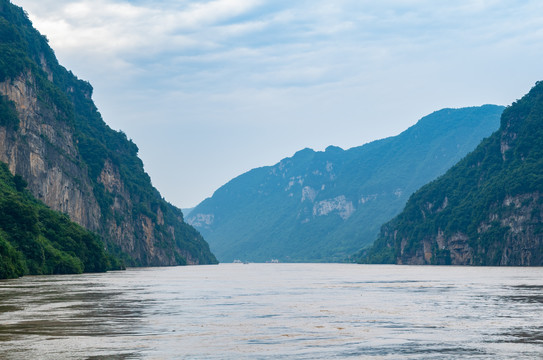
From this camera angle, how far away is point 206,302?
4422 cm

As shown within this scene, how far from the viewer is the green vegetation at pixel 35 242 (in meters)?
92.5

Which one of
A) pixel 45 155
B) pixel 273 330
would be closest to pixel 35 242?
pixel 45 155

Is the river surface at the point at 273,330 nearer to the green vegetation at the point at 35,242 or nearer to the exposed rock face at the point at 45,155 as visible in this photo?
the green vegetation at the point at 35,242

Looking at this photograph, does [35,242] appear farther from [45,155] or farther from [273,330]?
[273,330]

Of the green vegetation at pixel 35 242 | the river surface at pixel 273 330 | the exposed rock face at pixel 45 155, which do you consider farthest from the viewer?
the exposed rock face at pixel 45 155

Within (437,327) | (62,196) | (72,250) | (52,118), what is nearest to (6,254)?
(72,250)

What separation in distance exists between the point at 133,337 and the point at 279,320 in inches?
325

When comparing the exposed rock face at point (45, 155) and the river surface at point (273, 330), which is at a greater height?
the exposed rock face at point (45, 155)

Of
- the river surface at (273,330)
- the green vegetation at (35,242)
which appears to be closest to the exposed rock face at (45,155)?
the green vegetation at (35,242)

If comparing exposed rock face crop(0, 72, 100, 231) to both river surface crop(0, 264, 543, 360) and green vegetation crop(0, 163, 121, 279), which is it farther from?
river surface crop(0, 264, 543, 360)

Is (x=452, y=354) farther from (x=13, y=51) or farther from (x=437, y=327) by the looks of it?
(x=13, y=51)

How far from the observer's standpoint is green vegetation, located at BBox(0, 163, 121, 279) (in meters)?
92.5

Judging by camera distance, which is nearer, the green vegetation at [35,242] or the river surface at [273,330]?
the river surface at [273,330]

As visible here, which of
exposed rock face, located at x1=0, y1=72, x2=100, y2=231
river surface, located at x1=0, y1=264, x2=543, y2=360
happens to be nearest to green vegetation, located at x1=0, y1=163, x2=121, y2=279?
exposed rock face, located at x1=0, y1=72, x2=100, y2=231
